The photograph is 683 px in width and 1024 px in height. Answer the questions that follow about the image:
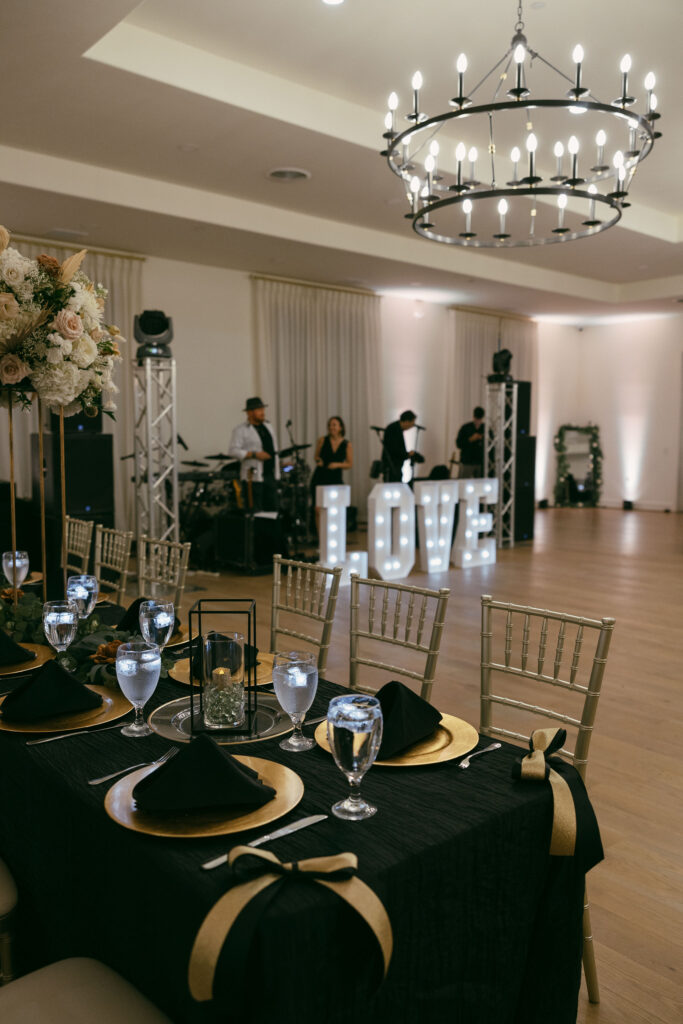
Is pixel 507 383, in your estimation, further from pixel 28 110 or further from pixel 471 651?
pixel 28 110

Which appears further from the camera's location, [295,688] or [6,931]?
[6,931]

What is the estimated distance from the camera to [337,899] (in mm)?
1070

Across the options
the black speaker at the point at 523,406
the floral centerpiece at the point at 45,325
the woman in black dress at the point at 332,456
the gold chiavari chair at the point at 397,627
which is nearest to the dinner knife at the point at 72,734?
the gold chiavari chair at the point at 397,627

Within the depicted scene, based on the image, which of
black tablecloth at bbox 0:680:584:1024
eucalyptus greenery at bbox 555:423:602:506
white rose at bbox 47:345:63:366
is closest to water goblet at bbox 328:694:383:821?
black tablecloth at bbox 0:680:584:1024

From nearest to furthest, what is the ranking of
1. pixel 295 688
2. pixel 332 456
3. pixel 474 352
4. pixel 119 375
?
pixel 295 688 < pixel 119 375 < pixel 332 456 < pixel 474 352

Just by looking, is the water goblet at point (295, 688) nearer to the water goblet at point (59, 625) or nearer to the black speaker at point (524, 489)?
the water goblet at point (59, 625)

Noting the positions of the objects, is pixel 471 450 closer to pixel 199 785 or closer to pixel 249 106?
pixel 249 106

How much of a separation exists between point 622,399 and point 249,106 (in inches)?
450

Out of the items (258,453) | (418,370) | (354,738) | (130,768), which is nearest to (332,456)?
(258,453)

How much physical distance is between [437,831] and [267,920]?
1.14 ft

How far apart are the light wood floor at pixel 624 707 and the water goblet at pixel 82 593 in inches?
66.7

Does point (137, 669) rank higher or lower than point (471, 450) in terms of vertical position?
lower

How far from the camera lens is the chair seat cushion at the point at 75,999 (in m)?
1.28

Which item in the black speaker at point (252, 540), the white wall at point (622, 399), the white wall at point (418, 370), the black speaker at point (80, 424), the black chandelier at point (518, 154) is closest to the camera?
the black chandelier at point (518, 154)
